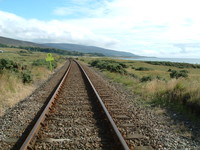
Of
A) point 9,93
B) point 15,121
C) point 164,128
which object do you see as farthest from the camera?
point 9,93

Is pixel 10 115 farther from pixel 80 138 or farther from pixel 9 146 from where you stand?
pixel 80 138

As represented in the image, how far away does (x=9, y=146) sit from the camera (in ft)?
14.4


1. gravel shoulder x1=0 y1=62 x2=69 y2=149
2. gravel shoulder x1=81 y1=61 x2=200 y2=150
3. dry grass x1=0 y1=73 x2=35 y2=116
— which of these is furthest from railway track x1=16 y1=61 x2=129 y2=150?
dry grass x1=0 y1=73 x2=35 y2=116

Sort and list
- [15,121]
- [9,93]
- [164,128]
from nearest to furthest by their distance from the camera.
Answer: [164,128], [15,121], [9,93]

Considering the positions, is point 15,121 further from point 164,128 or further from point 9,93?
point 164,128

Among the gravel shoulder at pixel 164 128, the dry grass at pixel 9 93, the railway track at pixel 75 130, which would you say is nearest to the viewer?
the railway track at pixel 75 130

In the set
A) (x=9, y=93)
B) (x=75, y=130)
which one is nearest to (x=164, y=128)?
(x=75, y=130)

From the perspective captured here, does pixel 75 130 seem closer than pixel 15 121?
Yes

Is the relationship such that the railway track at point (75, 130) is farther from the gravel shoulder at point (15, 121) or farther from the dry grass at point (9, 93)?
the dry grass at point (9, 93)

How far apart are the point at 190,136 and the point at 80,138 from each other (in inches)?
110

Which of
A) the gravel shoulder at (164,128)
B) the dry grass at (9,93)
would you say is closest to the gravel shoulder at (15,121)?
the dry grass at (9,93)

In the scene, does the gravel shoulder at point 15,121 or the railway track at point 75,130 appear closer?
the railway track at point 75,130

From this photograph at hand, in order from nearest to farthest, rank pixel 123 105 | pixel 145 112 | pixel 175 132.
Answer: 1. pixel 175 132
2. pixel 145 112
3. pixel 123 105

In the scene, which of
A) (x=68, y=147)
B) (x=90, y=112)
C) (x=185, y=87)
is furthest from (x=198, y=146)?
(x=185, y=87)
